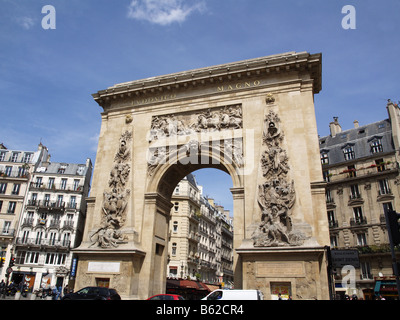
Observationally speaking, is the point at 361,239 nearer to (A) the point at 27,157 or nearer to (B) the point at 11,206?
(B) the point at 11,206

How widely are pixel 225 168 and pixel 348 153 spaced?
2607 centimetres

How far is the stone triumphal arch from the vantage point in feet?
58.4

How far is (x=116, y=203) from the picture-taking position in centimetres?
2241

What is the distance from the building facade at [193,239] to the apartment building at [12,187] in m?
20.6

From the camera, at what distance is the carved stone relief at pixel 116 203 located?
21359 millimetres

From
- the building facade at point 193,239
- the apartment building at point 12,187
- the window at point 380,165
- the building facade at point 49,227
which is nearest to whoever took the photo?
the window at point 380,165

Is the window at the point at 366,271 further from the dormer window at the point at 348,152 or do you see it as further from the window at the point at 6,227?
the window at the point at 6,227

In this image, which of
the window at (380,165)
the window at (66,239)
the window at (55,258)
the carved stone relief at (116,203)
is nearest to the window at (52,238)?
the window at (66,239)

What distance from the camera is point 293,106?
20.9 meters

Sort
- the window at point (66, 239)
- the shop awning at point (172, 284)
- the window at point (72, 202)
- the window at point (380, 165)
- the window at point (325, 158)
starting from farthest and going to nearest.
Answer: the window at point (72, 202) → the window at point (325, 158) → the window at point (66, 239) → the window at point (380, 165) → the shop awning at point (172, 284)

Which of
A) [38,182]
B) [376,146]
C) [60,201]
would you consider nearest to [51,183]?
[38,182]
